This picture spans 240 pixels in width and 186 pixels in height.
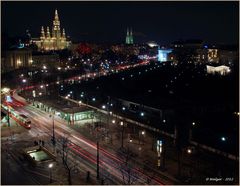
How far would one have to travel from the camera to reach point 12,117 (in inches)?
1620

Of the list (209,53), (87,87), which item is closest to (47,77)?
(87,87)

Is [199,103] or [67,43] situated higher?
[67,43]

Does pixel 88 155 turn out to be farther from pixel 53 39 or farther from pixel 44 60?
pixel 53 39

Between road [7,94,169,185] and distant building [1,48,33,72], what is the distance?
48.7 m

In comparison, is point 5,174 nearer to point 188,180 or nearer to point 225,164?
point 188,180

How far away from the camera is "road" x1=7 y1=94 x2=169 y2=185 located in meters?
24.0

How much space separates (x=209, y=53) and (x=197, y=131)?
104m

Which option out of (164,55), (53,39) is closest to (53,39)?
(53,39)

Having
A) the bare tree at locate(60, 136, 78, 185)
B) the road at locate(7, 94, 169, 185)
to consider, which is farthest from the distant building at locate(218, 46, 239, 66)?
the bare tree at locate(60, 136, 78, 185)

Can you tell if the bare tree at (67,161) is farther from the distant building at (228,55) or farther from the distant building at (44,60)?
the distant building at (228,55)

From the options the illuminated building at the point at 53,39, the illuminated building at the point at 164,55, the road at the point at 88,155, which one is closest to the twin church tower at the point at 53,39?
the illuminated building at the point at 53,39

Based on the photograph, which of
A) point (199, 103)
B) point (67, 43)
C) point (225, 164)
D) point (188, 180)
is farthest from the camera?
point (67, 43)

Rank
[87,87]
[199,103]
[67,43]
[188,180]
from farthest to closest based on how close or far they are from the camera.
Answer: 1. [67,43]
2. [87,87]
3. [199,103]
4. [188,180]

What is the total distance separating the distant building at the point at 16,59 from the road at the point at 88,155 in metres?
48.7
